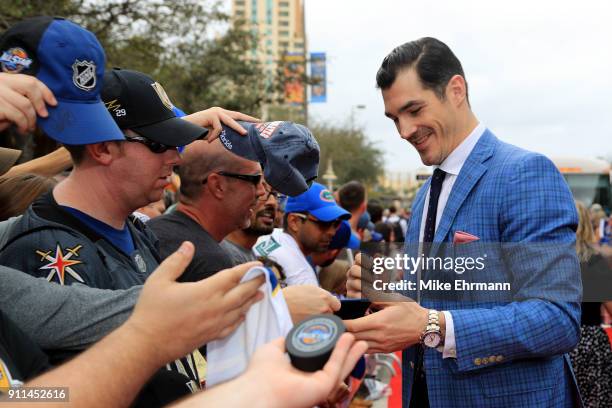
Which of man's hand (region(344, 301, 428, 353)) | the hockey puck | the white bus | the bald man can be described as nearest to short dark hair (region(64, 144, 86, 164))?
the bald man

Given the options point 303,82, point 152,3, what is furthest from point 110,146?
point 303,82

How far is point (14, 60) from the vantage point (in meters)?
1.72

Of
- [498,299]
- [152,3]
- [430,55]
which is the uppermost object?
[152,3]

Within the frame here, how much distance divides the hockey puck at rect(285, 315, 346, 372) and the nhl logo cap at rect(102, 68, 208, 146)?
1.21 meters

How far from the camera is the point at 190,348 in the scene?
132 centimetres

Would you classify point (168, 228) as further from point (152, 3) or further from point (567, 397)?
point (152, 3)

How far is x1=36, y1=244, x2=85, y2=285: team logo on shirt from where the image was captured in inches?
70.3

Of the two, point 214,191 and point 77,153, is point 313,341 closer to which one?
point 77,153

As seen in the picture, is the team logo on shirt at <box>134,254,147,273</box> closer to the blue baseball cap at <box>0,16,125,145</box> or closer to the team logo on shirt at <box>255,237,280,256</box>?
the blue baseball cap at <box>0,16,125,145</box>

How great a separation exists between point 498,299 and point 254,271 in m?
1.23

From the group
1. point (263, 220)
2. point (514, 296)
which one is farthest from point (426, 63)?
point (263, 220)

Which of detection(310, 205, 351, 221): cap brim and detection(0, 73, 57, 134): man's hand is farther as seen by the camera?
detection(310, 205, 351, 221): cap brim

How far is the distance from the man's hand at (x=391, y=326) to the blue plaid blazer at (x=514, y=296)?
0.49 ft

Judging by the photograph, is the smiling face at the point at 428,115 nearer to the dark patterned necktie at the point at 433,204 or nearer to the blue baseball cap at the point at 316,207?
the dark patterned necktie at the point at 433,204
